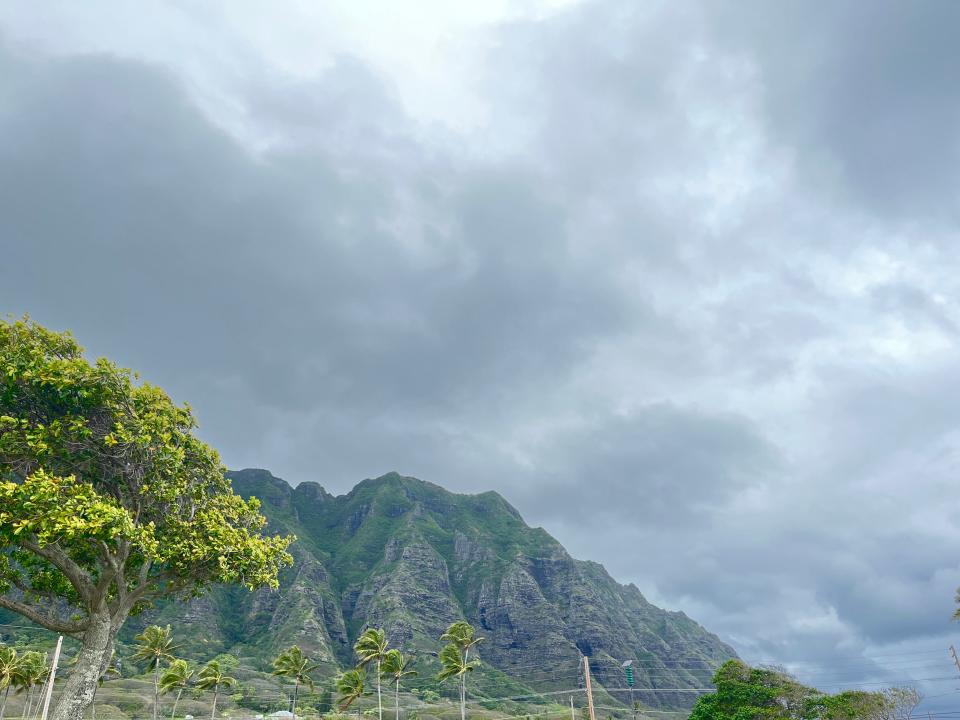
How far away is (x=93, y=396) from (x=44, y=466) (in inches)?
137

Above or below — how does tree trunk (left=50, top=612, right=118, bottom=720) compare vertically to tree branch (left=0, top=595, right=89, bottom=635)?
below

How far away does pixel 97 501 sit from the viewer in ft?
79.2

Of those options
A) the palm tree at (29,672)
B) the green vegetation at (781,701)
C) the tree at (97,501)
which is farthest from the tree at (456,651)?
the tree at (97,501)

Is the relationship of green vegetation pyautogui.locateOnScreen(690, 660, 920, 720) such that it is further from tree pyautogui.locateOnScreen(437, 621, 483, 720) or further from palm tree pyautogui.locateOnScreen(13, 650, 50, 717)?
palm tree pyautogui.locateOnScreen(13, 650, 50, 717)

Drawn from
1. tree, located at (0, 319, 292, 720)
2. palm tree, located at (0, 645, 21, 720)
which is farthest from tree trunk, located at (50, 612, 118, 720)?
palm tree, located at (0, 645, 21, 720)

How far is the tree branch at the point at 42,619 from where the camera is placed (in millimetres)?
26500

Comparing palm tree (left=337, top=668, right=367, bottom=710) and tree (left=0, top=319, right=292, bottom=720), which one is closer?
tree (left=0, top=319, right=292, bottom=720)

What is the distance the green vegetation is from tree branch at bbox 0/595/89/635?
3695 inches

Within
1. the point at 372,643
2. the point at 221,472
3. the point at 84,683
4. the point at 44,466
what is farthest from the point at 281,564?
the point at 372,643

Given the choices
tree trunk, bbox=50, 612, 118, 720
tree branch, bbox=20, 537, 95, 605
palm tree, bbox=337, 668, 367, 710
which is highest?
tree branch, bbox=20, 537, 95, 605

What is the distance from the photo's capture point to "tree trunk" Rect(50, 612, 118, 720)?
979 inches

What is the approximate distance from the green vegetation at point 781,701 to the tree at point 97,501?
301 feet

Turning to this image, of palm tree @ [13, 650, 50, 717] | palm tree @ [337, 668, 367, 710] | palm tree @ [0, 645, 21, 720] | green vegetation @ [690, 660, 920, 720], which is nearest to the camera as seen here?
palm tree @ [0, 645, 21, 720]

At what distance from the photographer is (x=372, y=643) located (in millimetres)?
89688
